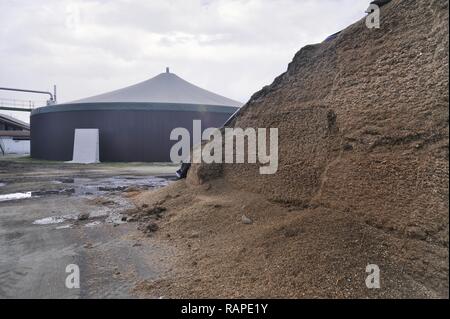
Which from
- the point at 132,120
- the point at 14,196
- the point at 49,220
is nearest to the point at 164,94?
the point at 132,120

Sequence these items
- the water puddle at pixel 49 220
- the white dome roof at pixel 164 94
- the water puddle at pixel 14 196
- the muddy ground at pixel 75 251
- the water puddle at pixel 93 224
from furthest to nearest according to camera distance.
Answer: the white dome roof at pixel 164 94
the water puddle at pixel 14 196
the water puddle at pixel 49 220
the water puddle at pixel 93 224
the muddy ground at pixel 75 251

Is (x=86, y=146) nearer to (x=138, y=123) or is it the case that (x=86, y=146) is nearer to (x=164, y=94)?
(x=138, y=123)

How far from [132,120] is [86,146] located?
14.2 ft

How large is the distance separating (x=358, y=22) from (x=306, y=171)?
2.03 meters

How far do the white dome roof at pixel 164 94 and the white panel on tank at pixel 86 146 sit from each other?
3.27m

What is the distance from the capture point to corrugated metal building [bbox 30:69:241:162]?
2855 centimetres

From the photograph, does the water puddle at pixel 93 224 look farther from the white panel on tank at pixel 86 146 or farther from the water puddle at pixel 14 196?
the white panel on tank at pixel 86 146

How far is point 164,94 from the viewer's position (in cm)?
3228

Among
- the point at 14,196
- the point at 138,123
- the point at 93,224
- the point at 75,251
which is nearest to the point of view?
the point at 75,251

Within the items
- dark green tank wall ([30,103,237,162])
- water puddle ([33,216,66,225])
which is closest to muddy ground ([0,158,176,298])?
water puddle ([33,216,66,225])

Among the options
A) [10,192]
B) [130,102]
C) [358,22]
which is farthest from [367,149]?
[130,102]

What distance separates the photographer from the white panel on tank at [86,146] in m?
28.5

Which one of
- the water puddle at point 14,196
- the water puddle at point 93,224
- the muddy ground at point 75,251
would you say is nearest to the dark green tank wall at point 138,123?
→ the water puddle at point 14,196

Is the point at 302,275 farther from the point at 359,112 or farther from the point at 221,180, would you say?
the point at 221,180
